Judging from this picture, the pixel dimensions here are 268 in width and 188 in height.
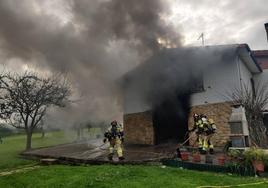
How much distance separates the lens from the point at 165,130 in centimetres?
1559

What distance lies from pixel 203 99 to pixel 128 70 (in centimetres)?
455

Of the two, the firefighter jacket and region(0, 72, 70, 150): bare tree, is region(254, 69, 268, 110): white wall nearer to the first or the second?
the firefighter jacket

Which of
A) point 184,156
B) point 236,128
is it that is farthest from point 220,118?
point 184,156

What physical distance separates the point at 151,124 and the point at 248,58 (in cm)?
615

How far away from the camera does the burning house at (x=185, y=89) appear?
12352 millimetres

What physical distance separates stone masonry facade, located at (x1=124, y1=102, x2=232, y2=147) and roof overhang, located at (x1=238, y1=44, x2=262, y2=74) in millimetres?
2579

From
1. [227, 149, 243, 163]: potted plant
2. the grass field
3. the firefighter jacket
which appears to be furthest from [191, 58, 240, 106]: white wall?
the grass field

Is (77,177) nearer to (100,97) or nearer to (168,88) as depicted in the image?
(168,88)

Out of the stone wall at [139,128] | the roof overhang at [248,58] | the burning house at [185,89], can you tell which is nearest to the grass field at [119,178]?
the burning house at [185,89]

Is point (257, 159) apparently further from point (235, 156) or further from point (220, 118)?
point (220, 118)

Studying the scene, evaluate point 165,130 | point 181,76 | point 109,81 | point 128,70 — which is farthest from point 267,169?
point 109,81

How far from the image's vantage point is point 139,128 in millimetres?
16281

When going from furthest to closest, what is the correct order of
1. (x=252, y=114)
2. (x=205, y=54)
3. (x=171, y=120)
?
(x=171, y=120) < (x=205, y=54) < (x=252, y=114)

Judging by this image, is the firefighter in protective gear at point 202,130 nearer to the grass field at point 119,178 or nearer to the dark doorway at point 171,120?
the grass field at point 119,178
